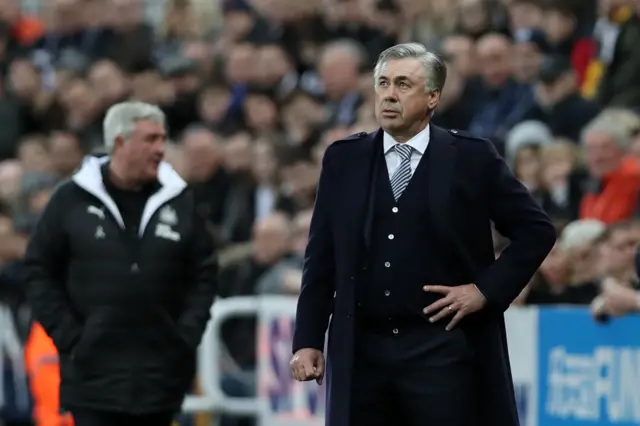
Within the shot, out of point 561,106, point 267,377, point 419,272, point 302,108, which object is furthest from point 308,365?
point 302,108

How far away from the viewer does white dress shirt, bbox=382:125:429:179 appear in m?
6.59

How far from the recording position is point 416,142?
21.6ft

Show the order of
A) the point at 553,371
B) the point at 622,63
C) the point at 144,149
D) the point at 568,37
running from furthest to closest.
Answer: the point at 568,37
the point at 622,63
the point at 553,371
the point at 144,149

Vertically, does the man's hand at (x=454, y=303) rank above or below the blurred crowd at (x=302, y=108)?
below

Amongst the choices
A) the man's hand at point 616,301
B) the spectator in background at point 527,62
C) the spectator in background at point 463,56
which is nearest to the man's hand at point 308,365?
the man's hand at point 616,301

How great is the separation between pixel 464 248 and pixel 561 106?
618 cm

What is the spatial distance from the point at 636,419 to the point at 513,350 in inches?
45.4

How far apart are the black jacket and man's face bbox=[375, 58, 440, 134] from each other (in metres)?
2.37

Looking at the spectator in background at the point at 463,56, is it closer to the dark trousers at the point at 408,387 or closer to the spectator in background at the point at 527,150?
the spectator in background at the point at 527,150

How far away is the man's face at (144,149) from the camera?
8.53m

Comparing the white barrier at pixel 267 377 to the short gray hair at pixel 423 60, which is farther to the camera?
the white barrier at pixel 267 377

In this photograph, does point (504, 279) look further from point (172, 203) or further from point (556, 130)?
point (556, 130)

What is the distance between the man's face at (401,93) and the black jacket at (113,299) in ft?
7.77

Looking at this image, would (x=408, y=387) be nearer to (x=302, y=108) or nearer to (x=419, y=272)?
(x=419, y=272)
